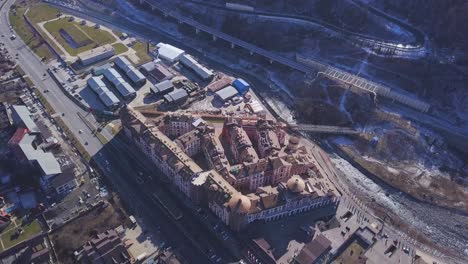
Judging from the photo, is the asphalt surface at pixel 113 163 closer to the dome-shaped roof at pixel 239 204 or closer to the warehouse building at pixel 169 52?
the dome-shaped roof at pixel 239 204

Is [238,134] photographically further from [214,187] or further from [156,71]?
[156,71]

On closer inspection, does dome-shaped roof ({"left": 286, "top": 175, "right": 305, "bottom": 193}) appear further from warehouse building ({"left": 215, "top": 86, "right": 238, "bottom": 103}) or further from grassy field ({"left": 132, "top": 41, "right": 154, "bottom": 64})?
grassy field ({"left": 132, "top": 41, "right": 154, "bottom": 64})

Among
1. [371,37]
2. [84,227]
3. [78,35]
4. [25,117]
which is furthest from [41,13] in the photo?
[371,37]

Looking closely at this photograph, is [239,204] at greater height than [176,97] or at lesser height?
lesser

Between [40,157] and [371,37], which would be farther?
[371,37]

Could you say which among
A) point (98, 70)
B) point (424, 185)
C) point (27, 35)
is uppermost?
point (27, 35)

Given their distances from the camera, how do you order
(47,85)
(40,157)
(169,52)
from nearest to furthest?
(40,157) → (47,85) → (169,52)

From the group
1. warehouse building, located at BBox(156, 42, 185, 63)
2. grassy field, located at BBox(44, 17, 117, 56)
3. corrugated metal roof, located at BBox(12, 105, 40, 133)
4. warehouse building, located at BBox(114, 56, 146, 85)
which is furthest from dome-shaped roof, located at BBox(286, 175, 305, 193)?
grassy field, located at BBox(44, 17, 117, 56)
